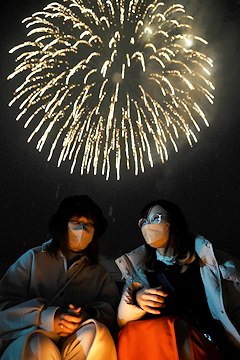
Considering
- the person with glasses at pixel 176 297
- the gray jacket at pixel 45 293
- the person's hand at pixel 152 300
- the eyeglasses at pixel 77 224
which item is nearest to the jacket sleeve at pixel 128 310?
the person with glasses at pixel 176 297

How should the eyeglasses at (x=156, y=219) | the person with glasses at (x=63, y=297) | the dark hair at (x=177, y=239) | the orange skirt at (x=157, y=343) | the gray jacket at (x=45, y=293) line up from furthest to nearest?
the eyeglasses at (x=156, y=219), the dark hair at (x=177, y=239), the gray jacket at (x=45, y=293), the person with glasses at (x=63, y=297), the orange skirt at (x=157, y=343)

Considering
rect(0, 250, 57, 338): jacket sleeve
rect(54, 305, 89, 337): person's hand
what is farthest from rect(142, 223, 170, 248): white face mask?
rect(0, 250, 57, 338): jacket sleeve

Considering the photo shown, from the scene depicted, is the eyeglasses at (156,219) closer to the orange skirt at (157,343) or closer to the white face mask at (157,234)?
the white face mask at (157,234)

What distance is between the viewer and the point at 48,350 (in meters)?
2.11

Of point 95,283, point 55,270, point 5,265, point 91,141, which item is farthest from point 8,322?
point 5,265

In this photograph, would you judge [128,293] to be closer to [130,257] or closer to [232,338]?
[130,257]

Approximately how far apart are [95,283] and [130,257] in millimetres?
572

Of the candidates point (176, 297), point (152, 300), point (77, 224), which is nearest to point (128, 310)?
point (152, 300)

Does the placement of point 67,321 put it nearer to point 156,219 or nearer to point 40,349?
point 40,349

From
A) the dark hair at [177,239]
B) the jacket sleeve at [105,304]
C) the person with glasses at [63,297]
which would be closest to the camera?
the person with glasses at [63,297]

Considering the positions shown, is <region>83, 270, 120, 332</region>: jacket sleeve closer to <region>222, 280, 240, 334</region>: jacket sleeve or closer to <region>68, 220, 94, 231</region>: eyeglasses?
<region>68, 220, 94, 231</region>: eyeglasses

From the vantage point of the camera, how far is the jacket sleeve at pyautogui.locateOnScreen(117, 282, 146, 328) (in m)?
2.45

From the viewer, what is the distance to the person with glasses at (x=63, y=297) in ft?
7.11

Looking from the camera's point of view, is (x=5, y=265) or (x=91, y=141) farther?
(x=5, y=265)
